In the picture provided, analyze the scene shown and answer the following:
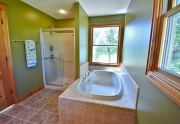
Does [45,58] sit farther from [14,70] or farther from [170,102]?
[170,102]

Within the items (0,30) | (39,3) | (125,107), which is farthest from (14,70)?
(125,107)

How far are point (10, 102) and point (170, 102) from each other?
9.22 feet

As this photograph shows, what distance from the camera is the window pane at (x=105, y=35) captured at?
2.88 m

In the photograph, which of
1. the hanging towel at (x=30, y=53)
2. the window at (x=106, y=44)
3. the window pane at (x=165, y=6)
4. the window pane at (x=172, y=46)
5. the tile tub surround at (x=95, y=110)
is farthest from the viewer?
the window at (x=106, y=44)

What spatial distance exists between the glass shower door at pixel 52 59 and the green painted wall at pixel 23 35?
0.23m

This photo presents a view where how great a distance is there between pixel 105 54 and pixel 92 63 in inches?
23.7

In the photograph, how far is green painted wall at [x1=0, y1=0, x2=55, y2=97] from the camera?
1850 millimetres

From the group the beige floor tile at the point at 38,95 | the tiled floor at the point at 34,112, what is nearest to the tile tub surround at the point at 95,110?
the tiled floor at the point at 34,112

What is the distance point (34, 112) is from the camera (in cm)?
177

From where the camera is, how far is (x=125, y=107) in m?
1.23

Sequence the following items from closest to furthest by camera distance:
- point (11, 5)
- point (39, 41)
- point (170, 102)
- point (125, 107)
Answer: point (170, 102), point (125, 107), point (11, 5), point (39, 41)

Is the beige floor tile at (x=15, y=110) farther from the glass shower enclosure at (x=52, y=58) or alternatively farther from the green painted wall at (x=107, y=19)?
the green painted wall at (x=107, y=19)

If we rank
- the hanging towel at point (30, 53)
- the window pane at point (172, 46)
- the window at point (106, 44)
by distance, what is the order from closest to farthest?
the window pane at point (172, 46)
the hanging towel at point (30, 53)
the window at point (106, 44)

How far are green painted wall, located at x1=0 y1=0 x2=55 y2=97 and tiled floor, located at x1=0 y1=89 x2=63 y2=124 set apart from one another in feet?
1.10
